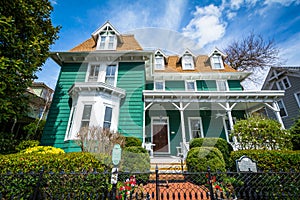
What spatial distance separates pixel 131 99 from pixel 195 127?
5.28 m

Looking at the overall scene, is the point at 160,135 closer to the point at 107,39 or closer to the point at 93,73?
the point at 93,73

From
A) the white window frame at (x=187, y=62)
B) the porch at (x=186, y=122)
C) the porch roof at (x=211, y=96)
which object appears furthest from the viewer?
the white window frame at (x=187, y=62)

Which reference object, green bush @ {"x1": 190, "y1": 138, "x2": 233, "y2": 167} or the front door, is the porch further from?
green bush @ {"x1": 190, "y1": 138, "x2": 233, "y2": 167}

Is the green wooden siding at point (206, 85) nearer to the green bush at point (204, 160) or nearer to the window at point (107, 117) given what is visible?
the green bush at point (204, 160)

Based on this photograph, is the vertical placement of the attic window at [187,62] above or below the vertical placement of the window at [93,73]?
above

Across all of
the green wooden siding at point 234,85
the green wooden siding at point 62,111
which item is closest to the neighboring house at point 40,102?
the green wooden siding at point 62,111

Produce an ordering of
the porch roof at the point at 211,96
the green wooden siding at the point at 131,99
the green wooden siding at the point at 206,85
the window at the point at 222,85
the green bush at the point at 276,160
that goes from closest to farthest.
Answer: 1. the green bush at the point at 276,160
2. the green wooden siding at the point at 131,99
3. the porch roof at the point at 211,96
4. the window at the point at 222,85
5. the green wooden siding at the point at 206,85

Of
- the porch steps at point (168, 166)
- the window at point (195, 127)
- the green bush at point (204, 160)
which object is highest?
the window at point (195, 127)

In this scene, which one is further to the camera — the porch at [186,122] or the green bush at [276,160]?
the porch at [186,122]

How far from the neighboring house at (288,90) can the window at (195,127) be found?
22.5 feet

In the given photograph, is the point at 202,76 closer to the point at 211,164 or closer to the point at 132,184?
the point at 211,164

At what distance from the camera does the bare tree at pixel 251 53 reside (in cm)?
1538

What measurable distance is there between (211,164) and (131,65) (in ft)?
→ 22.3

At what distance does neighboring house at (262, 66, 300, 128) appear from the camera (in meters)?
12.8
